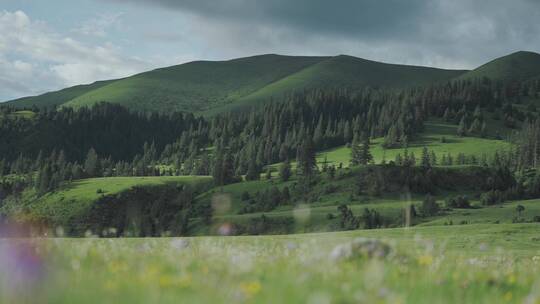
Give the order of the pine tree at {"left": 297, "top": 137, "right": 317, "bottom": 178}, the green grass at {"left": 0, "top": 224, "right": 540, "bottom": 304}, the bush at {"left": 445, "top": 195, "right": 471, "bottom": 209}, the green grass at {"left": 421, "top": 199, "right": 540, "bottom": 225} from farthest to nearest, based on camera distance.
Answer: the pine tree at {"left": 297, "top": 137, "right": 317, "bottom": 178} → the bush at {"left": 445, "top": 195, "right": 471, "bottom": 209} → the green grass at {"left": 421, "top": 199, "right": 540, "bottom": 225} → the green grass at {"left": 0, "top": 224, "right": 540, "bottom": 304}

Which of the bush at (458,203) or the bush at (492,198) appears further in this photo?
the bush at (492,198)

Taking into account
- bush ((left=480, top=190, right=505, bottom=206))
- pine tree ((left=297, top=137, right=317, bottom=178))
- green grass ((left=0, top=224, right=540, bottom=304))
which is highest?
green grass ((left=0, top=224, right=540, bottom=304))

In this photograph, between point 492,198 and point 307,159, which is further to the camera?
point 307,159

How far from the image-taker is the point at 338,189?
158125 mm

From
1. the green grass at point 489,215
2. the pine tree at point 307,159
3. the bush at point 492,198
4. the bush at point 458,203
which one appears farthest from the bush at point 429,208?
the pine tree at point 307,159

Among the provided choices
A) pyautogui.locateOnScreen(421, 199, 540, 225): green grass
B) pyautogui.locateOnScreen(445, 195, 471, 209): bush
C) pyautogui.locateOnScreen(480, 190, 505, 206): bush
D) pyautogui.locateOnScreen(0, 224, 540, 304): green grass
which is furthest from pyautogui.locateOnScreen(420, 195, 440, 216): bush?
pyautogui.locateOnScreen(0, 224, 540, 304): green grass

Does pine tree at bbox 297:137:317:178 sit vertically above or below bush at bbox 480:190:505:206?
above

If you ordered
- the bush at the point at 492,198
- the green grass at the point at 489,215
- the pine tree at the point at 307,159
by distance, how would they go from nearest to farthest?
the green grass at the point at 489,215, the bush at the point at 492,198, the pine tree at the point at 307,159

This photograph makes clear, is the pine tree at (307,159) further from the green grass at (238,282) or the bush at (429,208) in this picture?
the green grass at (238,282)

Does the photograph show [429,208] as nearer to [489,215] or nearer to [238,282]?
[489,215]

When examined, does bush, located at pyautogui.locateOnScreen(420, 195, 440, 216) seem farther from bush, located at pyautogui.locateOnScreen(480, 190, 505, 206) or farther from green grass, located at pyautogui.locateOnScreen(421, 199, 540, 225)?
bush, located at pyautogui.locateOnScreen(480, 190, 505, 206)

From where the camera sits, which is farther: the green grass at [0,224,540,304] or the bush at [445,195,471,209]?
the bush at [445,195,471,209]

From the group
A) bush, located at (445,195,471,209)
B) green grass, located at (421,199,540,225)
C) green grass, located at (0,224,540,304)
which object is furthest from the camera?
A: bush, located at (445,195,471,209)

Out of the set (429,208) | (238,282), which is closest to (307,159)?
(429,208)
